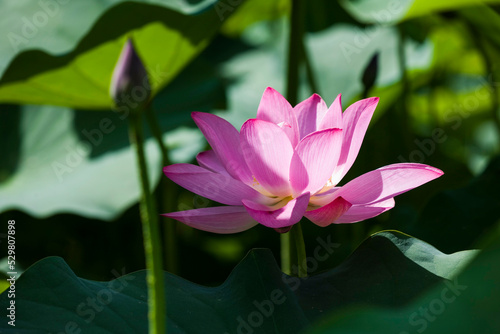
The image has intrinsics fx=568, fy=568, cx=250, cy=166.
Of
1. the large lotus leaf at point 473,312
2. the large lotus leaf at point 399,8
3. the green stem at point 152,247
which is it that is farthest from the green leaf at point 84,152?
the large lotus leaf at point 473,312

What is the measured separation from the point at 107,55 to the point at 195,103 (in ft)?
1.44

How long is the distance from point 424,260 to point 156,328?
36cm

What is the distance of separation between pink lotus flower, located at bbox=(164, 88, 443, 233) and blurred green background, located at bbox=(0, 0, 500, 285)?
1.12 feet

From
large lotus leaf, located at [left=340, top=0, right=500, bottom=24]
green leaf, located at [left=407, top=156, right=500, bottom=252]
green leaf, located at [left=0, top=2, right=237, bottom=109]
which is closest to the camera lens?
green leaf, located at [left=407, top=156, right=500, bottom=252]

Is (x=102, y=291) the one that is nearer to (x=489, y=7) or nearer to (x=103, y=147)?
(x=103, y=147)

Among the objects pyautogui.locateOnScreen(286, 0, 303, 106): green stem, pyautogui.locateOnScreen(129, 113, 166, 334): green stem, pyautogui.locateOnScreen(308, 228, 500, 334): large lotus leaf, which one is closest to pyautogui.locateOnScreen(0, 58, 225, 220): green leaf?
pyautogui.locateOnScreen(286, 0, 303, 106): green stem

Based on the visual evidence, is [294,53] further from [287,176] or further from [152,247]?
[152,247]

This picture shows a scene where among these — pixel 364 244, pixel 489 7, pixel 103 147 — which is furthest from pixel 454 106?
pixel 364 244

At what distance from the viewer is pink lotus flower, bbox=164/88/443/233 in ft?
2.09

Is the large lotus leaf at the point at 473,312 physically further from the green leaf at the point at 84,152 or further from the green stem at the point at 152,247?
the green leaf at the point at 84,152

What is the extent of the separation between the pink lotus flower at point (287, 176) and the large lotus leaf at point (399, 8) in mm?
657

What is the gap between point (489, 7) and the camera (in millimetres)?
1353

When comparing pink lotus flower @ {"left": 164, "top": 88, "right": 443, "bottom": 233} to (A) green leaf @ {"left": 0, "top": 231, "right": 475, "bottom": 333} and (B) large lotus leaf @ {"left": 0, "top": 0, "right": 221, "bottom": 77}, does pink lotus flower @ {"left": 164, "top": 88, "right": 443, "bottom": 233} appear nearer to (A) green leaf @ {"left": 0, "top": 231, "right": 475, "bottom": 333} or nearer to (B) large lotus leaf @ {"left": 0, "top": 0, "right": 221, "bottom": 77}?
(A) green leaf @ {"left": 0, "top": 231, "right": 475, "bottom": 333}

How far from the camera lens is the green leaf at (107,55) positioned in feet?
3.62
